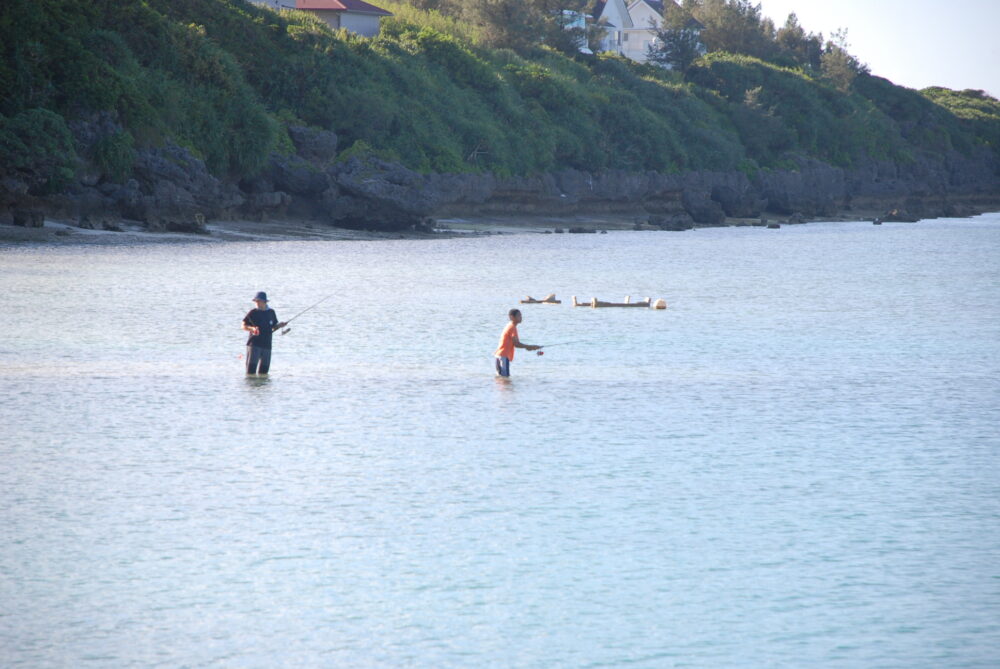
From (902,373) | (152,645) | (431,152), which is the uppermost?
(431,152)

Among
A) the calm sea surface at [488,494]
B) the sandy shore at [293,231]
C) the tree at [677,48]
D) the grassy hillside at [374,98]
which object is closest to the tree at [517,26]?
the grassy hillside at [374,98]

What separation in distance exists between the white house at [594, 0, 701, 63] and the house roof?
5540cm

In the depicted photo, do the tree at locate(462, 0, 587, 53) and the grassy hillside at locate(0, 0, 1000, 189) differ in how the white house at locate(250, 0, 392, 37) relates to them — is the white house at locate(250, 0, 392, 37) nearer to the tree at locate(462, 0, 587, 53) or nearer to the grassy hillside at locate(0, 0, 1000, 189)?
the grassy hillside at locate(0, 0, 1000, 189)

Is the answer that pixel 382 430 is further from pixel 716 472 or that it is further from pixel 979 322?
pixel 979 322

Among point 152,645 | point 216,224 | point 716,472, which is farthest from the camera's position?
point 216,224

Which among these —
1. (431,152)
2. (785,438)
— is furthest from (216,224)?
(785,438)

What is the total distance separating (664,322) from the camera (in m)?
28.3

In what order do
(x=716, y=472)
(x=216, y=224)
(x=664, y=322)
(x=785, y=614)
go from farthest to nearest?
(x=216, y=224)
(x=664, y=322)
(x=716, y=472)
(x=785, y=614)

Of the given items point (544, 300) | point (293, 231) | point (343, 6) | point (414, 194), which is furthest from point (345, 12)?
point (544, 300)

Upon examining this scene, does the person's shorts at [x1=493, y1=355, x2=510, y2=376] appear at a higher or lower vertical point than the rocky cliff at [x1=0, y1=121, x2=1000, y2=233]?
lower

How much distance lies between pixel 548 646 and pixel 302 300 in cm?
2230

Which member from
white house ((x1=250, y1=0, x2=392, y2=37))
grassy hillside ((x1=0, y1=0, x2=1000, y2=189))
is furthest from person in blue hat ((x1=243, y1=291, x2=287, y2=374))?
white house ((x1=250, y1=0, x2=392, y2=37))

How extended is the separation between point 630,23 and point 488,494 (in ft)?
420

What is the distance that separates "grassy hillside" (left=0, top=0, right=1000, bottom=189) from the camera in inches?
1804
